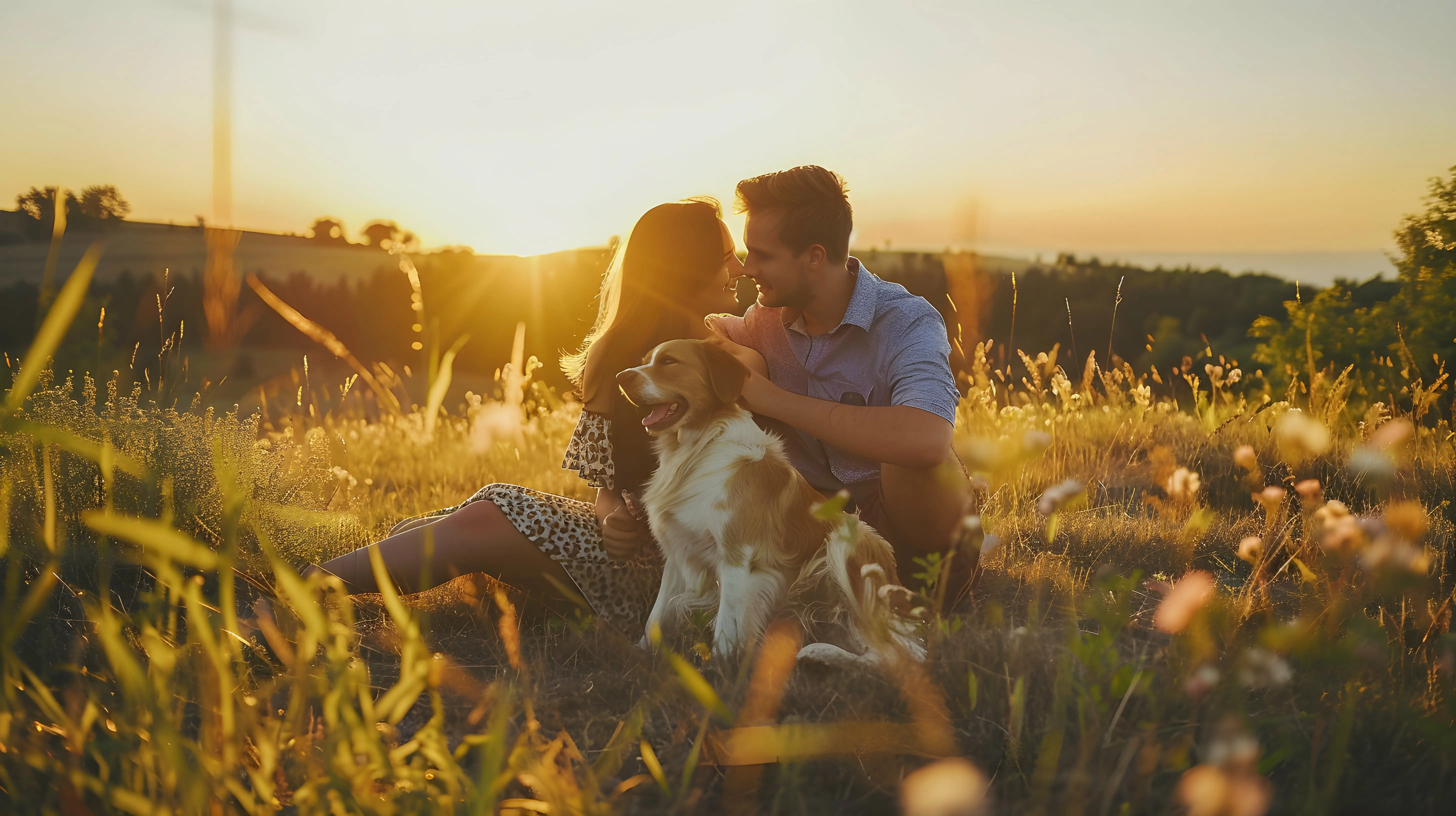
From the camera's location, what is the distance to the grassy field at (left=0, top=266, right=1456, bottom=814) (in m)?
1.38

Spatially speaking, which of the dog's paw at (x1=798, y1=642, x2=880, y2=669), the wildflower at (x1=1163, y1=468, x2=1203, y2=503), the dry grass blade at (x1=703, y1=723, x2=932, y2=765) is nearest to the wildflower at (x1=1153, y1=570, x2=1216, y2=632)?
the wildflower at (x1=1163, y1=468, x2=1203, y2=503)

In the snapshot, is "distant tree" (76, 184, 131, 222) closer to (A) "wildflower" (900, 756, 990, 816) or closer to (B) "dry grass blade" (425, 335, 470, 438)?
(B) "dry grass blade" (425, 335, 470, 438)

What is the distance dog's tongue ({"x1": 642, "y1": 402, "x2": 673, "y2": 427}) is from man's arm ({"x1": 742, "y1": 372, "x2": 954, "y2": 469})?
41 cm

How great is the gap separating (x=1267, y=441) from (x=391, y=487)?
588 cm

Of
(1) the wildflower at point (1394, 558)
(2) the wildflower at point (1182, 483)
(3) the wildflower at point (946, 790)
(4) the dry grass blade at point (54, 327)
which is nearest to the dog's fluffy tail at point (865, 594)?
(3) the wildflower at point (946, 790)

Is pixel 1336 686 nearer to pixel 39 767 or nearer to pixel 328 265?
pixel 39 767

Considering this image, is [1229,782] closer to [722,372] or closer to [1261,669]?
[1261,669]

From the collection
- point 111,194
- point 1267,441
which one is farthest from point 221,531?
point 1267,441

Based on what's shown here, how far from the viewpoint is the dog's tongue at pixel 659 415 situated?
118 inches

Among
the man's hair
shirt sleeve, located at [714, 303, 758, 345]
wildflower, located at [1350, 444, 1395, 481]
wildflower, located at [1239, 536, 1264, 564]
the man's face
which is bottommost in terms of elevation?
wildflower, located at [1239, 536, 1264, 564]

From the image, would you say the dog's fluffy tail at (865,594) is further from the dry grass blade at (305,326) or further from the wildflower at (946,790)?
the dry grass blade at (305,326)

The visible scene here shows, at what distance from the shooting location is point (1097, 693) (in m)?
1.59

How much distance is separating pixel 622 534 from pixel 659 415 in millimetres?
576

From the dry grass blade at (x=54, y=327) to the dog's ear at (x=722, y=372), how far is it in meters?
1.90
